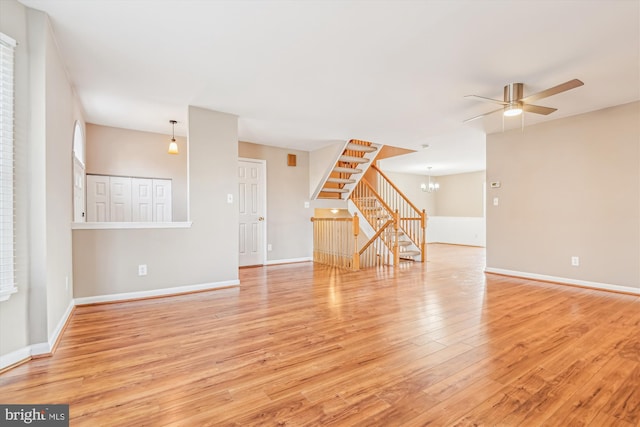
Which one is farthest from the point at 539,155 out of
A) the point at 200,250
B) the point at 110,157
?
the point at 110,157

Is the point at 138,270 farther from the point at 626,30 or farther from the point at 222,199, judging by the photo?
the point at 626,30

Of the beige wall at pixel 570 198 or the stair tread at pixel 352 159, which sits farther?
the stair tread at pixel 352 159

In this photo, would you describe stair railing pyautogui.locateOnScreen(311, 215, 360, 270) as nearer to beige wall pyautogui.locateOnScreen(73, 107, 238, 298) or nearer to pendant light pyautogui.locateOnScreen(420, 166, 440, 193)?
beige wall pyautogui.locateOnScreen(73, 107, 238, 298)

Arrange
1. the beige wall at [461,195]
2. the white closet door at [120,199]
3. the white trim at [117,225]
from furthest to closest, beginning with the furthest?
1. the beige wall at [461,195]
2. the white closet door at [120,199]
3. the white trim at [117,225]

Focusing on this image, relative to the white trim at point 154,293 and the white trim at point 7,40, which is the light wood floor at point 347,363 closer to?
the white trim at point 154,293

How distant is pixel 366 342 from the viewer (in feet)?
8.04

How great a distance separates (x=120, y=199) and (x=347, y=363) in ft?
15.8

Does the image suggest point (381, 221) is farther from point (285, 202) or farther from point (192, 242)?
point (192, 242)

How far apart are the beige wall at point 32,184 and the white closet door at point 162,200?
2967 millimetres

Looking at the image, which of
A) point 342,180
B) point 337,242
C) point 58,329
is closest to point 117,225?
point 58,329

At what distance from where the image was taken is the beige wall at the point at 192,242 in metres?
3.60

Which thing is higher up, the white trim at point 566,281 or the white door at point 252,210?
the white door at point 252,210

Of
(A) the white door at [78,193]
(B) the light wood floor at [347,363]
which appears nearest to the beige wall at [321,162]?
(B) the light wood floor at [347,363]

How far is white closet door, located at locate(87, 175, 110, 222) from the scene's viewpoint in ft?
15.8
